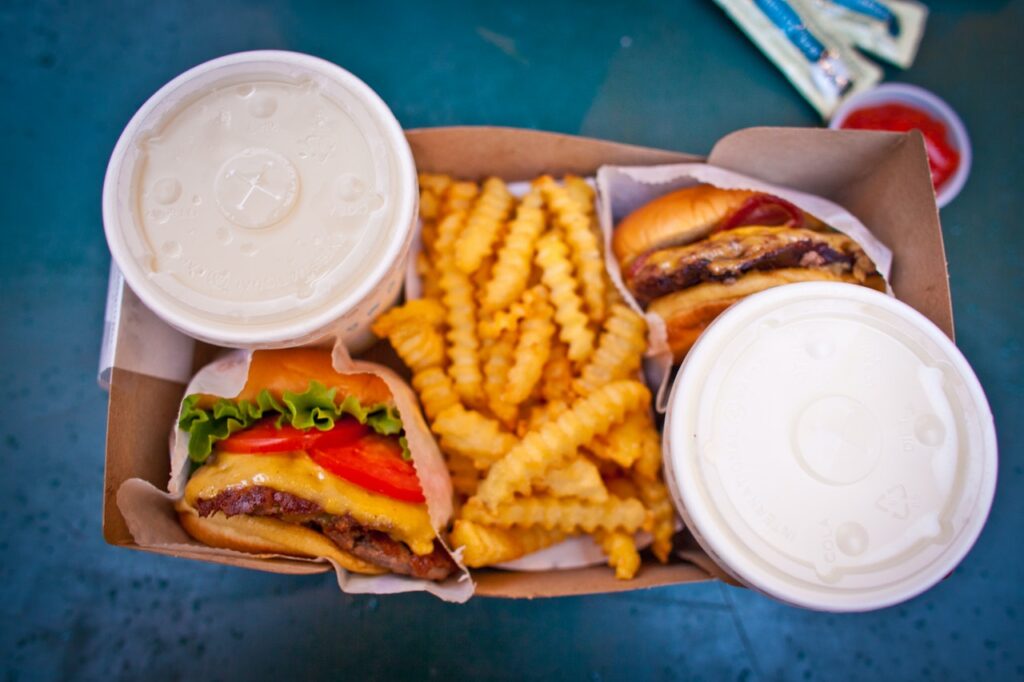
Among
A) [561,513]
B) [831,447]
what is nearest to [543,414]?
[561,513]

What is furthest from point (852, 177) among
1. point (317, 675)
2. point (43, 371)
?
point (43, 371)

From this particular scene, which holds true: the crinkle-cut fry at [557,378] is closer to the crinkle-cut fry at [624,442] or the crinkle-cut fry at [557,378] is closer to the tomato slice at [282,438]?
the crinkle-cut fry at [624,442]

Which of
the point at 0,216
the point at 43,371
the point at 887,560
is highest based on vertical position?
the point at 887,560

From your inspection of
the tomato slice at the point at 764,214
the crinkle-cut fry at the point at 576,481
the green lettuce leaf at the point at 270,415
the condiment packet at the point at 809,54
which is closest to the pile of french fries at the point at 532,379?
the crinkle-cut fry at the point at 576,481

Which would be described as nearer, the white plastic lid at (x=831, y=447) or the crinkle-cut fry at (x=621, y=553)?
the white plastic lid at (x=831, y=447)

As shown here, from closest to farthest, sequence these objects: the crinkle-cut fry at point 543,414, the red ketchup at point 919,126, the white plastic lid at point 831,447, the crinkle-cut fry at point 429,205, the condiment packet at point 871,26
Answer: the white plastic lid at point 831,447
the crinkle-cut fry at point 543,414
the crinkle-cut fry at point 429,205
the red ketchup at point 919,126
the condiment packet at point 871,26

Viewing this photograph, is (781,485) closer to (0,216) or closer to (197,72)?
(197,72)
